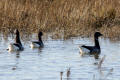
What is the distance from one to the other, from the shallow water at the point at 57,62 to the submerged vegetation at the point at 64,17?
696 mm

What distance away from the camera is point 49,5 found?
69.8ft

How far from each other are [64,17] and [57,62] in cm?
645

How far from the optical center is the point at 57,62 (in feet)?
42.1

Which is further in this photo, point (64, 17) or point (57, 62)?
point (64, 17)

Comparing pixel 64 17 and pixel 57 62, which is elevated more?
pixel 64 17

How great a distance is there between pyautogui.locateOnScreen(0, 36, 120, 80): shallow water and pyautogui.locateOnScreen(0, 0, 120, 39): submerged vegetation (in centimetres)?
70

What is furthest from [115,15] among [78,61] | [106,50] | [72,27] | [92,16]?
[78,61]

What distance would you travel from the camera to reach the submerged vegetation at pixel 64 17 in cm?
1852

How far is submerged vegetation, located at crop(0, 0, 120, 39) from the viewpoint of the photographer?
729 inches

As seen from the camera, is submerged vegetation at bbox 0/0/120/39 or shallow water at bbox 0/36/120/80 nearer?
shallow water at bbox 0/36/120/80

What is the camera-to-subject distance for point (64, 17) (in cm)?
1911

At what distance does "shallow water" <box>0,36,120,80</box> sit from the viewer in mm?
10617

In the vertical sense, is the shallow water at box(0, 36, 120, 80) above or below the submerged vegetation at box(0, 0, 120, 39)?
below

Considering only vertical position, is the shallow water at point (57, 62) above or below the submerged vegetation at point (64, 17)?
below
